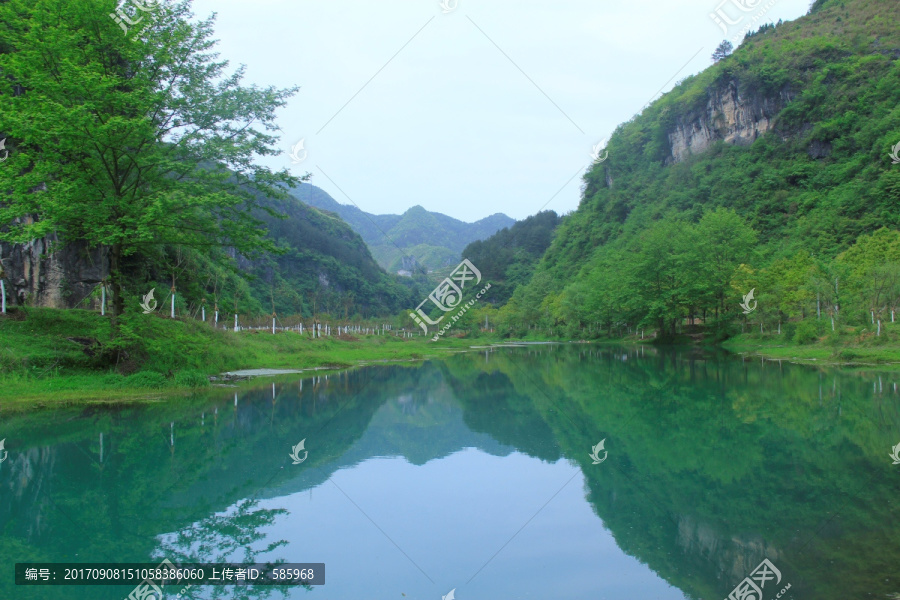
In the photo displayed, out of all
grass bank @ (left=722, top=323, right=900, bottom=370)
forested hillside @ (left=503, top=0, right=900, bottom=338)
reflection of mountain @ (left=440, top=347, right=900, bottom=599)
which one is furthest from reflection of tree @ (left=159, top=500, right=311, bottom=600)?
forested hillside @ (left=503, top=0, right=900, bottom=338)

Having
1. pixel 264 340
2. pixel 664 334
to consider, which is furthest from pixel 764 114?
pixel 264 340

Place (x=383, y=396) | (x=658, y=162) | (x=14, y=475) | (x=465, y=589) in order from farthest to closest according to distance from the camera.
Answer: (x=658, y=162) < (x=383, y=396) < (x=14, y=475) < (x=465, y=589)

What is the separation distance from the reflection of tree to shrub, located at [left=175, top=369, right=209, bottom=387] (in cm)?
988

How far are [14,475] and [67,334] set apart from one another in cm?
886

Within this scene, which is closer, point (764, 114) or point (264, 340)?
point (264, 340)

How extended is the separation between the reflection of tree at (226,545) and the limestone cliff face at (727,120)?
8365 centimetres

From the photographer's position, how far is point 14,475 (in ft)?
24.4

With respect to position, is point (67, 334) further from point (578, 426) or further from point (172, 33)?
point (578, 426)

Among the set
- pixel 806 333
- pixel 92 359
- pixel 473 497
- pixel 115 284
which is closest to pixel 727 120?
pixel 806 333

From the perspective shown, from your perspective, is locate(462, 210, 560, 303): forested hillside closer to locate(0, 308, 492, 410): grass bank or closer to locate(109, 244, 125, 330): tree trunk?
locate(0, 308, 492, 410): grass bank

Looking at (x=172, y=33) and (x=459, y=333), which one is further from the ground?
(x=172, y=33)

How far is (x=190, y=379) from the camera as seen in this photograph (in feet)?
50.5

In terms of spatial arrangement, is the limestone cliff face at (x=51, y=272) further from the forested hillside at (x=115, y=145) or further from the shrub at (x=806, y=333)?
the shrub at (x=806, y=333)

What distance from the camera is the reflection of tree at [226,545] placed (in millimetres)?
4668
